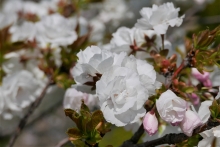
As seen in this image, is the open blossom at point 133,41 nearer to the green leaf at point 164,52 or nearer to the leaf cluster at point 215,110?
the green leaf at point 164,52

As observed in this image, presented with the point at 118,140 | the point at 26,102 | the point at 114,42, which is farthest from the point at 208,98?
the point at 118,140

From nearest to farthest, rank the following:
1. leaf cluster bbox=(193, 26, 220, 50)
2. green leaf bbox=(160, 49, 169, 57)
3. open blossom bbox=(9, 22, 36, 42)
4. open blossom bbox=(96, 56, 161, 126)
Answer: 1. open blossom bbox=(96, 56, 161, 126)
2. leaf cluster bbox=(193, 26, 220, 50)
3. green leaf bbox=(160, 49, 169, 57)
4. open blossom bbox=(9, 22, 36, 42)

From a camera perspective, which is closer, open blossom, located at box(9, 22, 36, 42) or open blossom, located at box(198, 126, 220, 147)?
open blossom, located at box(198, 126, 220, 147)

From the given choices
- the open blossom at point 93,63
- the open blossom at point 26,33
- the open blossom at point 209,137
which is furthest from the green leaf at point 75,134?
the open blossom at point 26,33

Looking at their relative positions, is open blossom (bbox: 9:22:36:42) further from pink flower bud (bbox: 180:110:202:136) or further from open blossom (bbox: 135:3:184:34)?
pink flower bud (bbox: 180:110:202:136)

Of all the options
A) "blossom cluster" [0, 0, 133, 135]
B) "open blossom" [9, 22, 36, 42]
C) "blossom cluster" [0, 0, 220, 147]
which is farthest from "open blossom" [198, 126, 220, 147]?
"open blossom" [9, 22, 36, 42]

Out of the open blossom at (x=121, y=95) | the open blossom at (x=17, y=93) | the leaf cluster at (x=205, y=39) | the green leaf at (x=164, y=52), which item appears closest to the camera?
the open blossom at (x=121, y=95)

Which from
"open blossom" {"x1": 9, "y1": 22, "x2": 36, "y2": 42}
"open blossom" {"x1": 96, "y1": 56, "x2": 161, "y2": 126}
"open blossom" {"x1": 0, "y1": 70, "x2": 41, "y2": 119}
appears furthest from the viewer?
"open blossom" {"x1": 9, "y1": 22, "x2": 36, "y2": 42}
